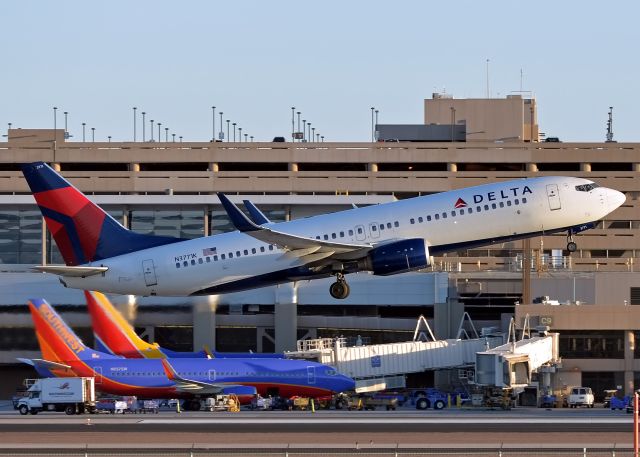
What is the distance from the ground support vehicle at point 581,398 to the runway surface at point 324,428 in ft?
33.1

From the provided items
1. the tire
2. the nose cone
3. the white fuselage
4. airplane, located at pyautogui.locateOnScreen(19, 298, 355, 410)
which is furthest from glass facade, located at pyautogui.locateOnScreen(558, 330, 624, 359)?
the nose cone

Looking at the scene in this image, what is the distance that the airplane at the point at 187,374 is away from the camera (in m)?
99.0

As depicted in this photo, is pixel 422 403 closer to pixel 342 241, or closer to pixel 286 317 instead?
pixel 342 241

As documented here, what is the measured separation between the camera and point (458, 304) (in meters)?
122

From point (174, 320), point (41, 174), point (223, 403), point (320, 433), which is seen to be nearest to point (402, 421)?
point (320, 433)

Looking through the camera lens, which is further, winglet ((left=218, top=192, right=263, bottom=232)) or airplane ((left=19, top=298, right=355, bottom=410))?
airplane ((left=19, top=298, right=355, bottom=410))

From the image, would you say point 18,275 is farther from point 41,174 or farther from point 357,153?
point 357,153

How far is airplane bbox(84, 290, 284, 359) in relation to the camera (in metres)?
108

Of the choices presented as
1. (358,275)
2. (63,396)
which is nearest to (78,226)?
(63,396)

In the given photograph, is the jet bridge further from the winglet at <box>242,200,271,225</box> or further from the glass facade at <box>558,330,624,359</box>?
the winglet at <box>242,200,271,225</box>

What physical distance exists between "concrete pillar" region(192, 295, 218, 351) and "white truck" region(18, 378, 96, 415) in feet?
73.3
